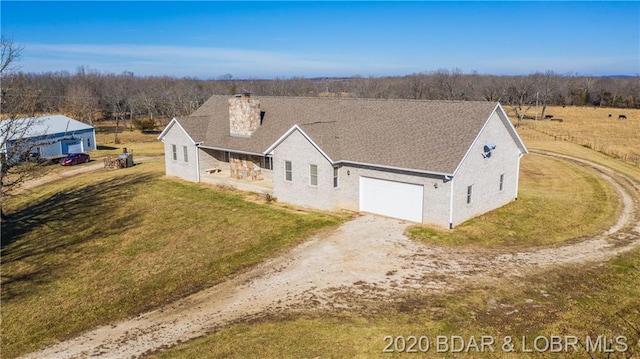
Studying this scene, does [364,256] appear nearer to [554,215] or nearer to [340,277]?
[340,277]

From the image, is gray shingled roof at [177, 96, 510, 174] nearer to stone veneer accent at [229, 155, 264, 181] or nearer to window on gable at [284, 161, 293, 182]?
stone veneer accent at [229, 155, 264, 181]

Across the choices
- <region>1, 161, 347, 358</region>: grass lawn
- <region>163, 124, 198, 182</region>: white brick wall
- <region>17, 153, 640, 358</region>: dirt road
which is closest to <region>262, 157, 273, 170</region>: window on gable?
<region>1, 161, 347, 358</region>: grass lawn

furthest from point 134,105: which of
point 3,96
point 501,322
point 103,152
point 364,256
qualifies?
point 501,322

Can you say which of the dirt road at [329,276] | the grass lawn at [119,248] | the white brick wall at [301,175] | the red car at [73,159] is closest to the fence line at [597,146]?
the dirt road at [329,276]

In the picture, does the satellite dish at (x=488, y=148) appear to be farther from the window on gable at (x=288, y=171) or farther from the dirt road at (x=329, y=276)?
the window on gable at (x=288, y=171)

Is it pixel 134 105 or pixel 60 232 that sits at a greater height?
pixel 134 105

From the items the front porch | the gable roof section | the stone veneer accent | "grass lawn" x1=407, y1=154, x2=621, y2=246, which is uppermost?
the gable roof section

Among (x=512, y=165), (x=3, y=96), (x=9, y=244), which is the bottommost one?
(x=9, y=244)
